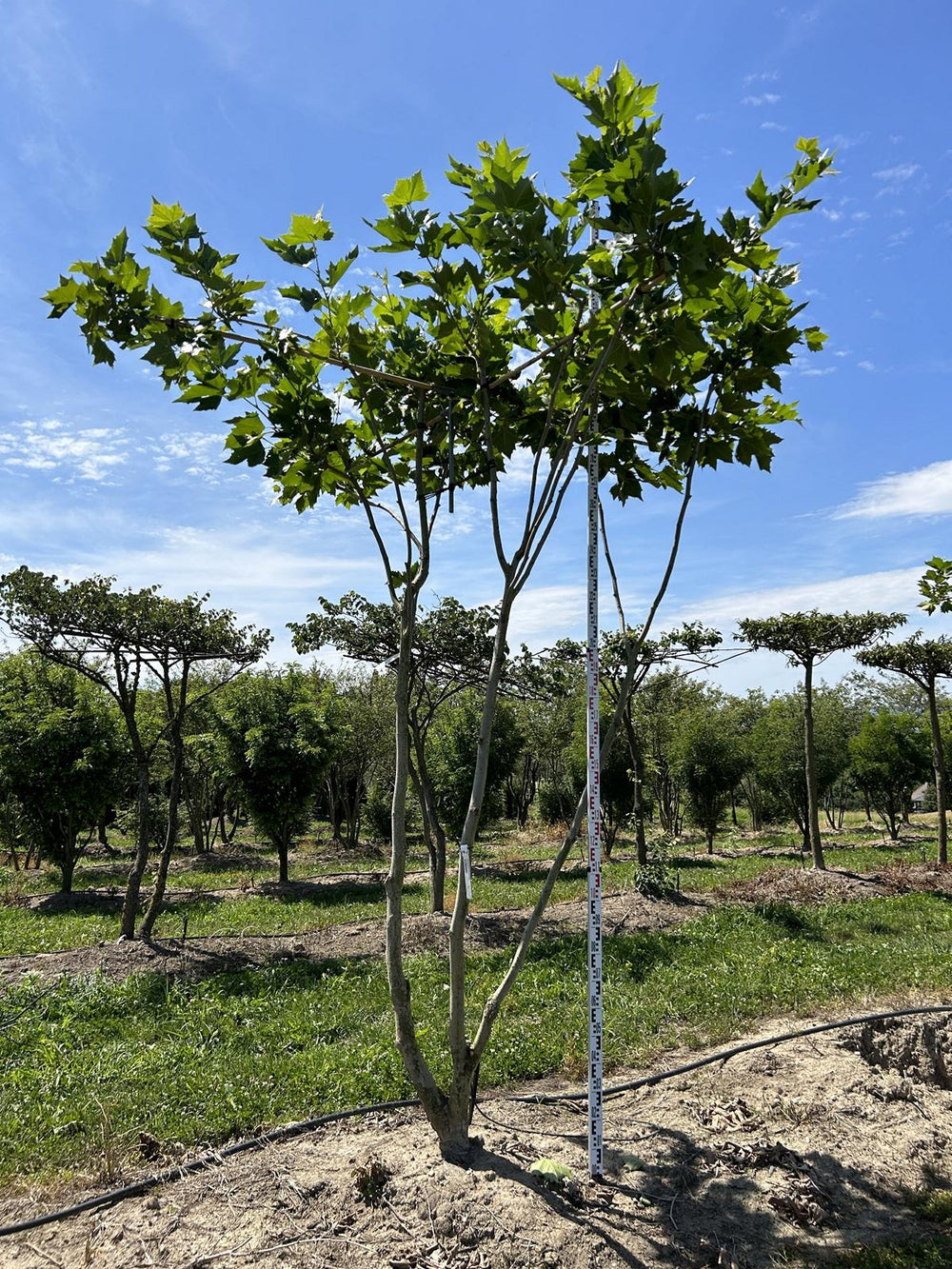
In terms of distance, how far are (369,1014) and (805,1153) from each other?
10.9 ft

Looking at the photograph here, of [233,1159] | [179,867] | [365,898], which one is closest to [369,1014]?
[233,1159]

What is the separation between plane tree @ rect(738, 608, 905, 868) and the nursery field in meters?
3.39

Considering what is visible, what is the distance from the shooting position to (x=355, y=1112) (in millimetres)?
3912

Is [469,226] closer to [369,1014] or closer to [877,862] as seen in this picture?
[369,1014]

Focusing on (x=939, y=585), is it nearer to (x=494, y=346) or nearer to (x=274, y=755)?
(x=494, y=346)

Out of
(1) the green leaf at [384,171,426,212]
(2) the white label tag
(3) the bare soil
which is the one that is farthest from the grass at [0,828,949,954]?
(1) the green leaf at [384,171,426,212]

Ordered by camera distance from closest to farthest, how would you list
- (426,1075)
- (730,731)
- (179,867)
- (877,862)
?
(426,1075) < (877,862) < (179,867) < (730,731)

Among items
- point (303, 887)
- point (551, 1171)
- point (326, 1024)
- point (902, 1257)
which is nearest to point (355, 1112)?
point (551, 1171)

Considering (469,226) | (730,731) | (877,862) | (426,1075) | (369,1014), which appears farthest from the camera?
(730,731)

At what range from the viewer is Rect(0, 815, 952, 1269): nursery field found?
9.77 feet

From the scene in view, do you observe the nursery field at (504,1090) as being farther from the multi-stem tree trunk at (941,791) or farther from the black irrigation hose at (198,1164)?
the multi-stem tree trunk at (941,791)

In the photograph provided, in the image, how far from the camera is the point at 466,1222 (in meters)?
2.91

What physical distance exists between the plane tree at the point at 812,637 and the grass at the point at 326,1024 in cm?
426

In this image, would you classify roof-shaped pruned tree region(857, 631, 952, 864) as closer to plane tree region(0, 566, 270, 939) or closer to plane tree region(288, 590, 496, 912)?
plane tree region(288, 590, 496, 912)
